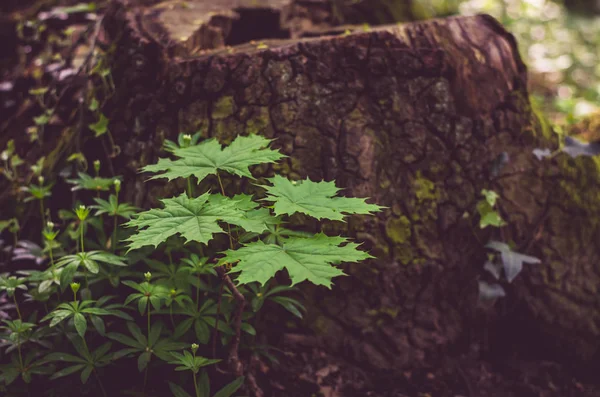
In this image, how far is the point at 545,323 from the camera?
2.50 m

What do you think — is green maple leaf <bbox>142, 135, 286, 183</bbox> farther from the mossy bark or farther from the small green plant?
the mossy bark

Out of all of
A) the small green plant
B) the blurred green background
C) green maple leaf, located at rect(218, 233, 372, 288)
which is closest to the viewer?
green maple leaf, located at rect(218, 233, 372, 288)

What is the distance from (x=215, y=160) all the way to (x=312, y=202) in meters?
0.37

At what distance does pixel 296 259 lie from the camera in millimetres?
1454

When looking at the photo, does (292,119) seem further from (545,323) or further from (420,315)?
(545,323)

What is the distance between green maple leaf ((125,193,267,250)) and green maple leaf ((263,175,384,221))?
0.09m

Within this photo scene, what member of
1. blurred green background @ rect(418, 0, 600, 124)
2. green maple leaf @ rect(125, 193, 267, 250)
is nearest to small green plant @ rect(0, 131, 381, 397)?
green maple leaf @ rect(125, 193, 267, 250)

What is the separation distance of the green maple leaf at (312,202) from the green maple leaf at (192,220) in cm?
9

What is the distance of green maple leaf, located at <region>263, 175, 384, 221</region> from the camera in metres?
1.54

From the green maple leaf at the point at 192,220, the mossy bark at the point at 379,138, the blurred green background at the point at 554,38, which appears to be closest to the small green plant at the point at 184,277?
the green maple leaf at the point at 192,220

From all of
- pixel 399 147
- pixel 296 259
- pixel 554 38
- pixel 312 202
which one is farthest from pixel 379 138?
pixel 554 38

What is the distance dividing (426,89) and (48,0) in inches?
119

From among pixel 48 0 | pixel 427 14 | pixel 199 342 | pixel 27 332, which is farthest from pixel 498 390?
pixel 48 0

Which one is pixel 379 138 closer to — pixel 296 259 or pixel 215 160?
pixel 215 160
